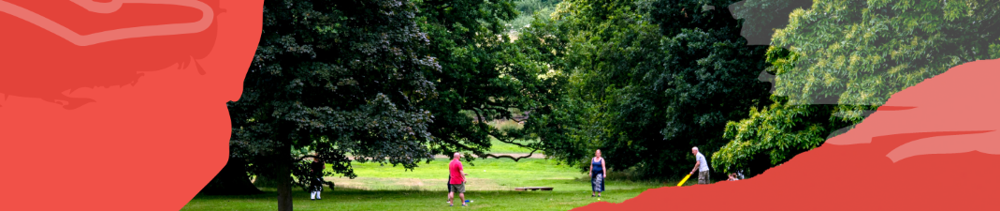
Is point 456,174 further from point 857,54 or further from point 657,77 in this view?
point 657,77

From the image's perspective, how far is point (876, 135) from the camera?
9.27 meters

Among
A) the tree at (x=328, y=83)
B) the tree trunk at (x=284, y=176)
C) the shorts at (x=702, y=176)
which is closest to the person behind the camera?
the tree at (x=328, y=83)

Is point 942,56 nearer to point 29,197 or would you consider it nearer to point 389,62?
point 389,62

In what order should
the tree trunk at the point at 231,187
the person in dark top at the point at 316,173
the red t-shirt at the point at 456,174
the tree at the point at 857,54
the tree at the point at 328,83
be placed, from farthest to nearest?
the tree trunk at the point at 231,187 < the person in dark top at the point at 316,173 < the red t-shirt at the point at 456,174 < the tree at the point at 328,83 < the tree at the point at 857,54

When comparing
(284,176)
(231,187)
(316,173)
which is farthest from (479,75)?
(284,176)

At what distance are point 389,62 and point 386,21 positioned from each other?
803 mm

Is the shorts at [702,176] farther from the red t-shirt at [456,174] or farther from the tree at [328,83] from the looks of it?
the tree at [328,83]
